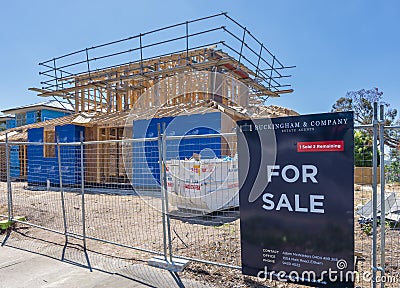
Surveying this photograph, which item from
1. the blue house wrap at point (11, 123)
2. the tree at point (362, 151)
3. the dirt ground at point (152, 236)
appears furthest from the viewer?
the blue house wrap at point (11, 123)

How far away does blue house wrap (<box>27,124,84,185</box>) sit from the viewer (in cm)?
1467

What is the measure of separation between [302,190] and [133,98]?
49.2 ft

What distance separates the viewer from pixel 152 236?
6180 millimetres

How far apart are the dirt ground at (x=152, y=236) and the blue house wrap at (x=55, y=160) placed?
Answer: 4494 mm

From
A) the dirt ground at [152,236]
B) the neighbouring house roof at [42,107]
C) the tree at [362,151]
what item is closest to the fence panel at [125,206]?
the dirt ground at [152,236]

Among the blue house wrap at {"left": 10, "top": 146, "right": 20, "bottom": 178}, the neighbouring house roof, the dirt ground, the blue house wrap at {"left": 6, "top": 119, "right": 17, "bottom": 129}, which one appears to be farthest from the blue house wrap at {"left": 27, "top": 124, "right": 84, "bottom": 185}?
the blue house wrap at {"left": 6, "top": 119, "right": 17, "bottom": 129}

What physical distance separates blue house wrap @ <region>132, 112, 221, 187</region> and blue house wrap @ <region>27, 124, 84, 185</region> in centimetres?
326

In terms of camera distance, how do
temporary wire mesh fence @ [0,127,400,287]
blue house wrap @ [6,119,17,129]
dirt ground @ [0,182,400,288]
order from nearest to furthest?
dirt ground @ [0,182,400,288] < temporary wire mesh fence @ [0,127,400,287] < blue house wrap @ [6,119,17,129]

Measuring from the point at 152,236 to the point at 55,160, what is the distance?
11.6m

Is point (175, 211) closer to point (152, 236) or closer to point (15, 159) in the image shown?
point (152, 236)

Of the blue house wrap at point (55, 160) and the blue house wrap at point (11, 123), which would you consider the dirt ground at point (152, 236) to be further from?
the blue house wrap at point (11, 123)

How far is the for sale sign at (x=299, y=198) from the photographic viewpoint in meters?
3.09

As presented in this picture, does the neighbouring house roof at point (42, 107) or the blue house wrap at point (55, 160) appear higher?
the neighbouring house roof at point (42, 107)

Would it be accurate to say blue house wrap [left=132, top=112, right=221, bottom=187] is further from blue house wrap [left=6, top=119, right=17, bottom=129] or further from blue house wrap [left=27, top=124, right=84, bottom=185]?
blue house wrap [left=6, top=119, right=17, bottom=129]
